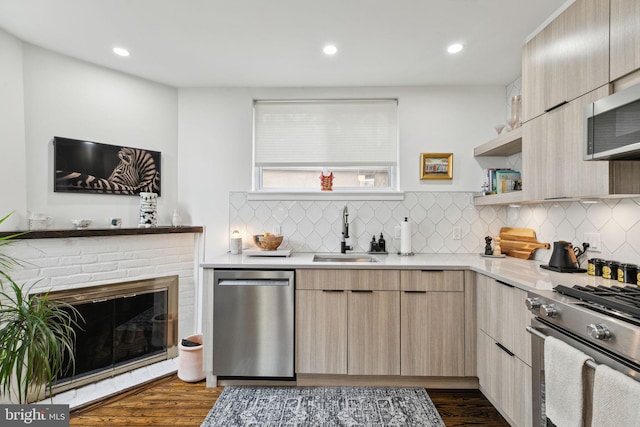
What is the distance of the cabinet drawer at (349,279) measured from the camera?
234cm

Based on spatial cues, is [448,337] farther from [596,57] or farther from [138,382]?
[138,382]

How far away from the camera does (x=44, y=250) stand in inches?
86.2

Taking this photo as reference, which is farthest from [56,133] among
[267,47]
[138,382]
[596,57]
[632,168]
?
[632,168]

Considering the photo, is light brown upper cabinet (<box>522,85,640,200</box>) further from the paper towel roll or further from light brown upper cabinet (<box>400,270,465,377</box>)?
the paper towel roll

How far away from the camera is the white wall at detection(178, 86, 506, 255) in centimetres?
300

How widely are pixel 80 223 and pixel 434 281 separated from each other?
2753 mm

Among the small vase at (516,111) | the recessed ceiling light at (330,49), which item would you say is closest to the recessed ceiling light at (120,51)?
the recessed ceiling light at (330,49)

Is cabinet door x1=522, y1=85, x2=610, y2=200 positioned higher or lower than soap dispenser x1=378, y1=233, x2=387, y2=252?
higher

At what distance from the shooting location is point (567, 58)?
1.75 meters

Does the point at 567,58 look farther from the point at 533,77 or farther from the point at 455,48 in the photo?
the point at 455,48

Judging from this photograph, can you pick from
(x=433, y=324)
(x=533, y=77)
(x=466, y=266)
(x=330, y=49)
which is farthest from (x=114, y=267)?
(x=533, y=77)

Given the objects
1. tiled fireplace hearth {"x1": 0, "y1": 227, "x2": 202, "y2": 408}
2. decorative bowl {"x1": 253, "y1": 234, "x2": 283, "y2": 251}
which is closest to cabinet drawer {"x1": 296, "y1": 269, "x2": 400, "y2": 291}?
decorative bowl {"x1": 253, "y1": 234, "x2": 283, "y2": 251}

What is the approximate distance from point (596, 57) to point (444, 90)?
4.98ft

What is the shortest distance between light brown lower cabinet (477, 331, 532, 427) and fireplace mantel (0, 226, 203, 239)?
2.55 m
